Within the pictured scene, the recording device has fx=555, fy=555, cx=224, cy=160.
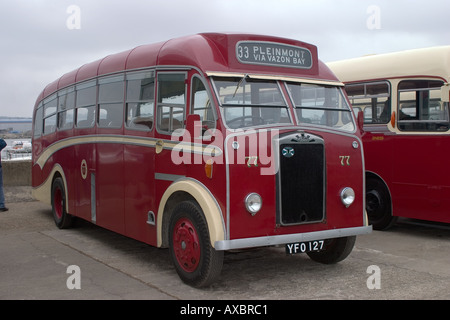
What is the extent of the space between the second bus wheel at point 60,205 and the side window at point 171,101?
13.0 ft

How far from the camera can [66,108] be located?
10.1 m

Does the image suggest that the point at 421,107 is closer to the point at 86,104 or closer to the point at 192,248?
the point at 192,248

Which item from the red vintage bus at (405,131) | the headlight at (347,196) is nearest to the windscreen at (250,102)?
the headlight at (347,196)

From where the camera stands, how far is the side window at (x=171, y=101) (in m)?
6.50

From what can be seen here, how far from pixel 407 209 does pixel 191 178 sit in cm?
465

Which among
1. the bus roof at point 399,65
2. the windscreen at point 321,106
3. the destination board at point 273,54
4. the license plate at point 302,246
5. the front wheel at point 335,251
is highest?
the bus roof at point 399,65

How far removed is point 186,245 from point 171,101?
1.73 metres

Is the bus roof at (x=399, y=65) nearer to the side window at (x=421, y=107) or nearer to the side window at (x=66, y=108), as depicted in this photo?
the side window at (x=421, y=107)

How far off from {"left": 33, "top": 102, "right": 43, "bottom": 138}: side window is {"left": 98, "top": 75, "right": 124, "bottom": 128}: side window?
3660mm

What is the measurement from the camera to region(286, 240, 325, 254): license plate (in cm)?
610

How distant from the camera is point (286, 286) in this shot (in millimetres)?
6207

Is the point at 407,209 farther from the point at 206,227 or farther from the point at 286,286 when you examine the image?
the point at 206,227
